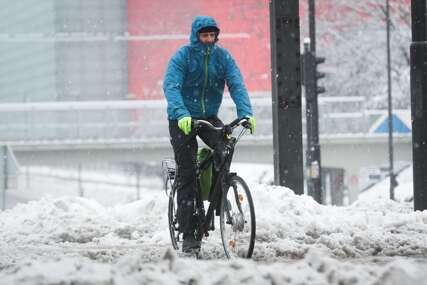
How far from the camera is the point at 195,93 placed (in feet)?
22.7

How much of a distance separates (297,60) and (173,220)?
7.75 feet

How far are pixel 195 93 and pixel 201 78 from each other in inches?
5.3

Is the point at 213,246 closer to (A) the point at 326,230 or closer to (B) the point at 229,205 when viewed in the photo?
(B) the point at 229,205

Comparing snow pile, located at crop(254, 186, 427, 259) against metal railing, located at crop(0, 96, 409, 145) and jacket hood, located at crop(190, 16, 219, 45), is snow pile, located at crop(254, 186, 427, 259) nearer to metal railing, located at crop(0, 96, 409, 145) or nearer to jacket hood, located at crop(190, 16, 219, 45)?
jacket hood, located at crop(190, 16, 219, 45)

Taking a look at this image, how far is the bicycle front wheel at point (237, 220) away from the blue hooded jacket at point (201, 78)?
605 mm

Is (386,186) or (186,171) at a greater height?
(186,171)

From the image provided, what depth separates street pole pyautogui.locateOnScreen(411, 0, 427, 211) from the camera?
8.68 m

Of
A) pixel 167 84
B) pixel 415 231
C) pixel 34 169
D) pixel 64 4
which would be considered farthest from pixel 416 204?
pixel 34 169

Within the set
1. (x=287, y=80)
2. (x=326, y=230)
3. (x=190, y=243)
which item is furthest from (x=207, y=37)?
(x=287, y=80)

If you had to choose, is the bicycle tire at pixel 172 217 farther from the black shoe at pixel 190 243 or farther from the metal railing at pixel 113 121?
the metal railing at pixel 113 121

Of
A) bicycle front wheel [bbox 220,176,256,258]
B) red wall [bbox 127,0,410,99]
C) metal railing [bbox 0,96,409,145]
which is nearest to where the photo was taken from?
bicycle front wheel [bbox 220,176,256,258]

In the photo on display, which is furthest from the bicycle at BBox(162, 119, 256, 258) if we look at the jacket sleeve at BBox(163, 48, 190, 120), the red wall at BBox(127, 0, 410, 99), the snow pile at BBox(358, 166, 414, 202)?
the red wall at BBox(127, 0, 410, 99)

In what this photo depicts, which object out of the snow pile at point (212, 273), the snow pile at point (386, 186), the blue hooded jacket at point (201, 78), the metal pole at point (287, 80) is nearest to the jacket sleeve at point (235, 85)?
the blue hooded jacket at point (201, 78)

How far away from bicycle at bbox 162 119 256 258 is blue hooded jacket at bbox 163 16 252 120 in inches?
7.9
